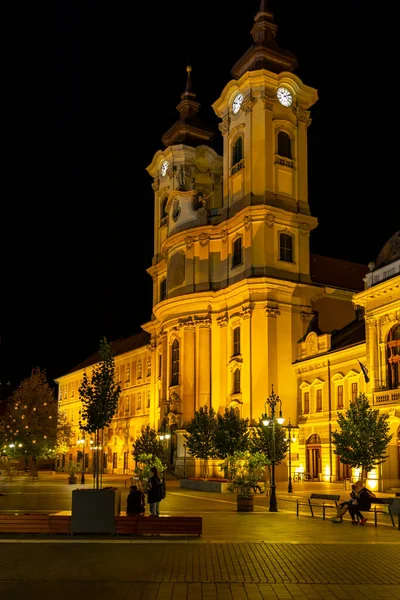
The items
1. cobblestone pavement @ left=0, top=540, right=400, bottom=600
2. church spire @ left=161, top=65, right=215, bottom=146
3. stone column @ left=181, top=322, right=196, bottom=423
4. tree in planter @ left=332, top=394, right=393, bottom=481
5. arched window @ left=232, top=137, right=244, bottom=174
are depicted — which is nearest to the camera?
cobblestone pavement @ left=0, top=540, right=400, bottom=600

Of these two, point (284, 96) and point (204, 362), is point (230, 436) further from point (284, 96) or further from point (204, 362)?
point (284, 96)

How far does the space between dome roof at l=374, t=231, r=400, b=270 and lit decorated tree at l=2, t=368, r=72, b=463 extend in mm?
38203

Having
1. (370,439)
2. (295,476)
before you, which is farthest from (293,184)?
(370,439)

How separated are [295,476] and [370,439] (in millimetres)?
17465

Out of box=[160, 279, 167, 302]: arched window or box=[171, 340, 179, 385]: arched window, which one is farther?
box=[160, 279, 167, 302]: arched window

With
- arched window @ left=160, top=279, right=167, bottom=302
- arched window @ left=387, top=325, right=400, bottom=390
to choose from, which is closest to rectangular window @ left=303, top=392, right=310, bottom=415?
arched window @ left=387, top=325, right=400, bottom=390

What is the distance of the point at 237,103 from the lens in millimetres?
60656

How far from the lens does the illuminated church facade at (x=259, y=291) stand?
5266 centimetres

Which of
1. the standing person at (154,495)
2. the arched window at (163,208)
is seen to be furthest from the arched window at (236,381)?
the standing person at (154,495)

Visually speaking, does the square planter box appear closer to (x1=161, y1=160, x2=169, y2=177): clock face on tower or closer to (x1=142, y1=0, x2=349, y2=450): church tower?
(x1=142, y1=0, x2=349, y2=450): church tower

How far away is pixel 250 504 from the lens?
2567 cm


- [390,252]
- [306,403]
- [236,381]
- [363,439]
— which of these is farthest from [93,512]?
[236,381]

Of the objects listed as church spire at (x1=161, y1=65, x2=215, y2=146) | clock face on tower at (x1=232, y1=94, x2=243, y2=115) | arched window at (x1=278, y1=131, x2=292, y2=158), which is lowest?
arched window at (x1=278, y1=131, x2=292, y2=158)

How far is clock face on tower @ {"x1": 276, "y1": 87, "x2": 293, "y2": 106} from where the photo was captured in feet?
195
